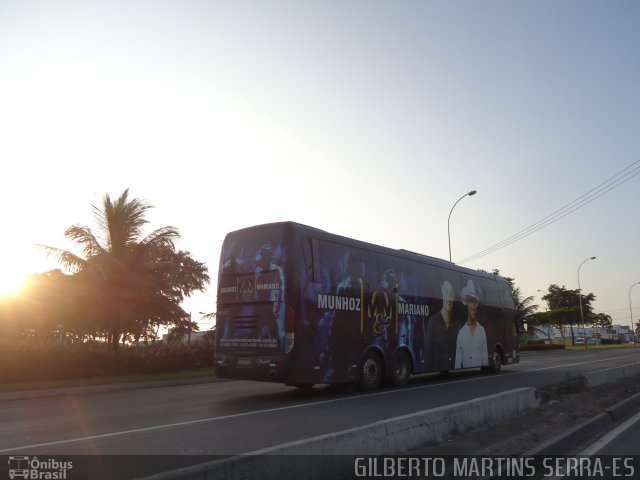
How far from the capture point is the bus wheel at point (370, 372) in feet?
40.8

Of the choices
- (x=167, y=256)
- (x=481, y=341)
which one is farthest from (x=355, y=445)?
Answer: (x=167, y=256)

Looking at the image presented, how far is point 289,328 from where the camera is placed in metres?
10.7

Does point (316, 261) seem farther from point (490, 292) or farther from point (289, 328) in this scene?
point (490, 292)

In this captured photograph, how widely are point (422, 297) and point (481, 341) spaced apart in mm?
4410

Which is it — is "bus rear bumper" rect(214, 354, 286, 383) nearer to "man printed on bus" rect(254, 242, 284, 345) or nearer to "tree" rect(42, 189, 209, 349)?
"man printed on bus" rect(254, 242, 284, 345)

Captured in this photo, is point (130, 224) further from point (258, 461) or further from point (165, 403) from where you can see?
point (258, 461)

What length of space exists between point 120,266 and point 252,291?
574 inches

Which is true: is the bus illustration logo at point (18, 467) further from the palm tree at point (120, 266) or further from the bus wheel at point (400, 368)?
the palm tree at point (120, 266)

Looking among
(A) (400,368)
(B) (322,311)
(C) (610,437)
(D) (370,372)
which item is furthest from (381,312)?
(C) (610,437)

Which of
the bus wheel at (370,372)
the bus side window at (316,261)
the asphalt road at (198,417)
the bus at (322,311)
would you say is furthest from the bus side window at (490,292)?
the bus side window at (316,261)

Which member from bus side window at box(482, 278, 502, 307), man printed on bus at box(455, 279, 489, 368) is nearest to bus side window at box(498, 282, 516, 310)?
bus side window at box(482, 278, 502, 307)

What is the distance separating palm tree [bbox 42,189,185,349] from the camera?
23266 mm

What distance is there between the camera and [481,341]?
17859 mm

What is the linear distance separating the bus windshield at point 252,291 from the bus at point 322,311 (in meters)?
0.02
